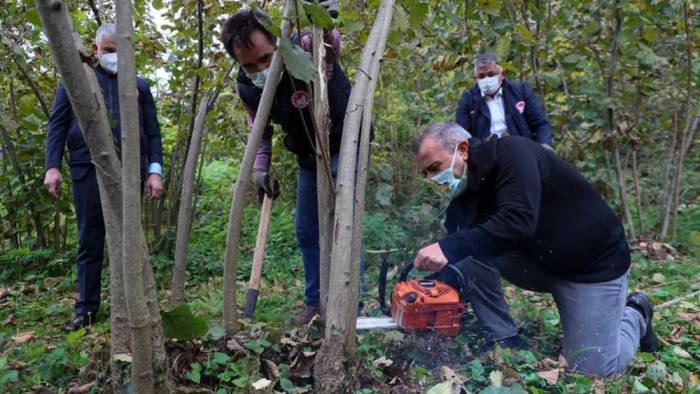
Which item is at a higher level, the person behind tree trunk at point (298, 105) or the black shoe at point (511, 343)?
the person behind tree trunk at point (298, 105)

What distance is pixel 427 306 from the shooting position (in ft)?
8.73

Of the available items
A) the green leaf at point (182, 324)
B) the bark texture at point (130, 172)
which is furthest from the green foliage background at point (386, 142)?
the bark texture at point (130, 172)

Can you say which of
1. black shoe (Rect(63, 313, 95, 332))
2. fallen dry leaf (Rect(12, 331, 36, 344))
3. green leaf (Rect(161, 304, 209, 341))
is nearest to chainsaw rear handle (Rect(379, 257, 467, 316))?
green leaf (Rect(161, 304, 209, 341))

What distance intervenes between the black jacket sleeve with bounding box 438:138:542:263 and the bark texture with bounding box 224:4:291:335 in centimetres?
94

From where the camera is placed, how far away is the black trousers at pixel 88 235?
10.6 feet

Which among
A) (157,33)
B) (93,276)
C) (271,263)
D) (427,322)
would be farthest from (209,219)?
(427,322)

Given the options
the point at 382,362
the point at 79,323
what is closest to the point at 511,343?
the point at 382,362

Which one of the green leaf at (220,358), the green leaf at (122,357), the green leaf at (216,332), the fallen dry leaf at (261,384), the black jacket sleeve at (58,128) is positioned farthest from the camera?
the black jacket sleeve at (58,128)

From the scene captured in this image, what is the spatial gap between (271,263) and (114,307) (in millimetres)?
3091

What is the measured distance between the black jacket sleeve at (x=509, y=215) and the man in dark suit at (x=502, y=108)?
1850mm

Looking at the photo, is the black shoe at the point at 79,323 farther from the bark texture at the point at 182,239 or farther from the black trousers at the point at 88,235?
the bark texture at the point at 182,239

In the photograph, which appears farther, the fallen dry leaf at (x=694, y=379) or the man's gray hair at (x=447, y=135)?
the man's gray hair at (x=447, y=135)

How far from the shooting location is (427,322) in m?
2.70

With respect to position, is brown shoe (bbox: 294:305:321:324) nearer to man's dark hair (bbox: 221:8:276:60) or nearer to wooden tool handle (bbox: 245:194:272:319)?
wooden tool handle (bbox: 245:194:272:319)
